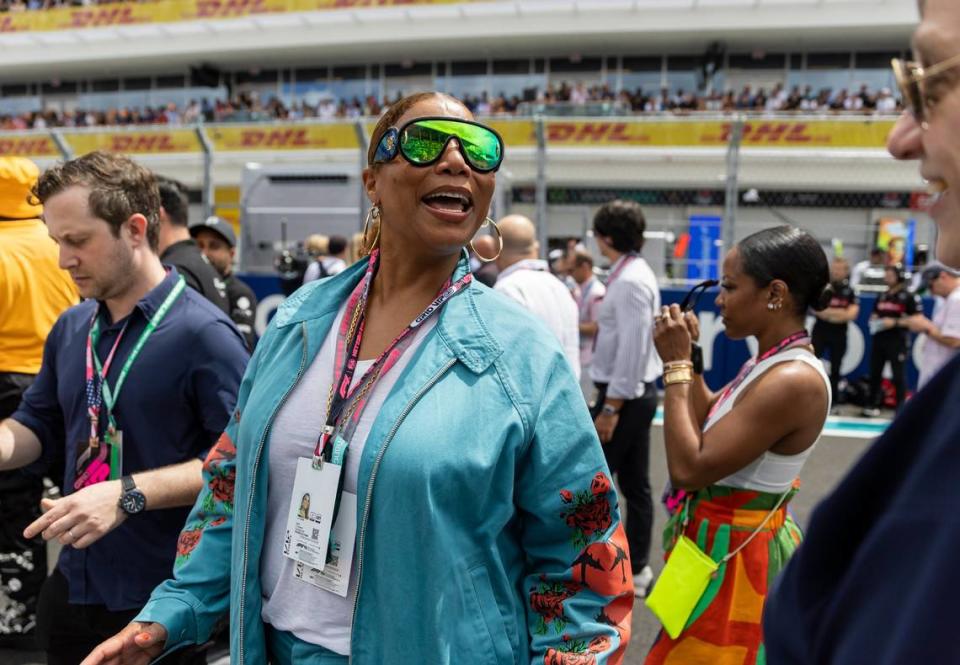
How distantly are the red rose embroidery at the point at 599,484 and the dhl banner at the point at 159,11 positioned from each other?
26883mm

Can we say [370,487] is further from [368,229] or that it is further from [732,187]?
[732,187]

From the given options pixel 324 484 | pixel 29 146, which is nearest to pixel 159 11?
pixel 29 146

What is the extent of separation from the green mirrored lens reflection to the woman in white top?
1184 millimetres

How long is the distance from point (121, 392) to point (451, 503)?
121cm

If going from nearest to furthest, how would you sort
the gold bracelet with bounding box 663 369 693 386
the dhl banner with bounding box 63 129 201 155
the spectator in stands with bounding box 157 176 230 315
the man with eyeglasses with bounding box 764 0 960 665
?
1. the man with eyeglasses with bounding box 764 0 960 665
2. the gold bracelet with bounding box 663 369 693 386
3. the spectator in stands with bounding box 157 176 230 315
4. the dhl banner with bounding box 63 129 201 155

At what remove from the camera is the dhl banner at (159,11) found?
26.5 metres

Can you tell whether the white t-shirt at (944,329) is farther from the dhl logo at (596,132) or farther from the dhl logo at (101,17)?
the dhl logo at (101,17)

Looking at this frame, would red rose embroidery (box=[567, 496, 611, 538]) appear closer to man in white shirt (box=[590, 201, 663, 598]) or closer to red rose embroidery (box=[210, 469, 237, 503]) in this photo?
red rose embroidery (box=[210, 469, 237, 503])

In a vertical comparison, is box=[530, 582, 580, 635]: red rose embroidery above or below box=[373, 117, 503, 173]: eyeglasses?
below

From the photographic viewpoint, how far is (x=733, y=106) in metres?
24.2

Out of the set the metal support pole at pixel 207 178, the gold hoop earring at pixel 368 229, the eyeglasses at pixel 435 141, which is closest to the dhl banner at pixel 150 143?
the metal support pole at pixel 207 178

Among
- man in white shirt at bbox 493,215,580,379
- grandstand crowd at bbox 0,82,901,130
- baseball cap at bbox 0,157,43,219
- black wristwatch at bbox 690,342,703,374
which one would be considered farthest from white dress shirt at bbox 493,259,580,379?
grandstand crowd at bbox 0,82,901,130

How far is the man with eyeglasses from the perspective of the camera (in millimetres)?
554

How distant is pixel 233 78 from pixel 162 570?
3210 cm
